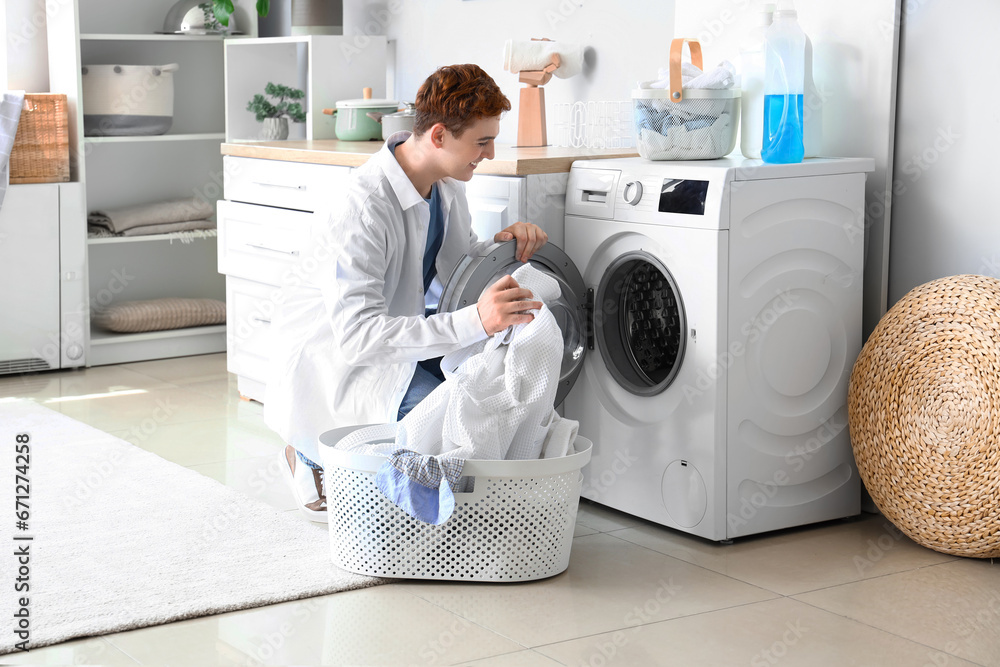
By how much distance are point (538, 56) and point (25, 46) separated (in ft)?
7.57

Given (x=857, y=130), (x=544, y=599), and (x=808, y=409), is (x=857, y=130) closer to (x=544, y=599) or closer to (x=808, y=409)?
(x=808, y=409)

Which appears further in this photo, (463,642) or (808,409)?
(808,409)

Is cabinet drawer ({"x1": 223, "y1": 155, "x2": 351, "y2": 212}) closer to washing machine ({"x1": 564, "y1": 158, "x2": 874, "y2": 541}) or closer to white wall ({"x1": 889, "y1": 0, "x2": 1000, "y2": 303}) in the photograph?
washing machine ({"x1": 564, "y1": 158, "x2": 874, "y2": 541})

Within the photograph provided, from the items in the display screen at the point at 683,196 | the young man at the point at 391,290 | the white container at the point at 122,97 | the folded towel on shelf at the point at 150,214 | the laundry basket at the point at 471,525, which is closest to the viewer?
the laundry basket at the point at 471,525

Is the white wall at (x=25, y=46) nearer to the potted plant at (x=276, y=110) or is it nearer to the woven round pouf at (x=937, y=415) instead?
the potted plant at (x=276, y=110)

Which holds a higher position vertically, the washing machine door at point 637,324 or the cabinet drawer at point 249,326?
the washing machine door at point 637,324

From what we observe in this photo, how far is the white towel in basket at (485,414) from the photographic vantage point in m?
2.17

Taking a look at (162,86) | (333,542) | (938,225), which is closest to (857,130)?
(938,225)

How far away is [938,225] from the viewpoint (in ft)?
8.66

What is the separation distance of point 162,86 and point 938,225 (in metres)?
3.11

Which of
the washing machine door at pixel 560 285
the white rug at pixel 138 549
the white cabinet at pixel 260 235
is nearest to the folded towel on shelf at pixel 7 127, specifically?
the white cabinet at pixel 260 235

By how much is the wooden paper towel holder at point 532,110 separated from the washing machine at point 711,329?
0.63m

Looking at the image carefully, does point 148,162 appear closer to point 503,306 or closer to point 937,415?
point 503,306

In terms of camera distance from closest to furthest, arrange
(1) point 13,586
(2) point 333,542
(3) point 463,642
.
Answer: (3) point 463,642 → (1) point 13,586 → (2) point 333,542
